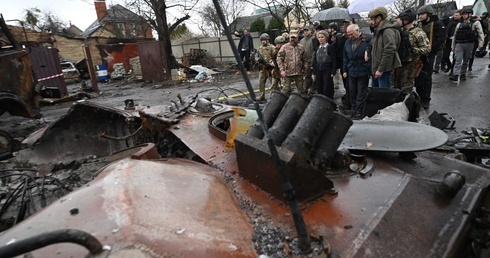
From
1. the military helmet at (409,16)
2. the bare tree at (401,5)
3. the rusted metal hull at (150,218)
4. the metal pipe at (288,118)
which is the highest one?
the bare tree at (401,5)

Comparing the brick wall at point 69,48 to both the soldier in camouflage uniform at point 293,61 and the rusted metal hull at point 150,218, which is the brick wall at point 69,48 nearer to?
the soldier in camouflage uniform at point 293,61

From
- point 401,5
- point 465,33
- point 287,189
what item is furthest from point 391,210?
point 401,5

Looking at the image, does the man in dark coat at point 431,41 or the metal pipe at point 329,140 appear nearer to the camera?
the metal pipe at point 329,140

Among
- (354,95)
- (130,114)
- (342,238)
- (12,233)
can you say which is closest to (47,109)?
(130,114)

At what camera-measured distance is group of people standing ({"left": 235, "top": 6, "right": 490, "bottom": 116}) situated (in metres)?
5.35

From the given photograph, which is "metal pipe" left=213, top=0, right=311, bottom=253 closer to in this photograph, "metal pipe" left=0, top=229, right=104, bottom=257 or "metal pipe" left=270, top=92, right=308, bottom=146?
"metal pipe" left=270, top=92, right=308, bottom=146

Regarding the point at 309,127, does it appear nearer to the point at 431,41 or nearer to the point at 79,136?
the point at 79,136

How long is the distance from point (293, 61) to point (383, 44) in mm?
2427

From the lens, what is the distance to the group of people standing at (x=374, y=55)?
5352 mm

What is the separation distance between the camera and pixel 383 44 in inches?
207

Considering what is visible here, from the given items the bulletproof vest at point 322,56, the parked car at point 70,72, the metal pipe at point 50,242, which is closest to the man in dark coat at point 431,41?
the bulletproof vest at point 322,56

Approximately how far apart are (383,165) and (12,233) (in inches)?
81.3

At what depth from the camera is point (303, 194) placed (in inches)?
67.9

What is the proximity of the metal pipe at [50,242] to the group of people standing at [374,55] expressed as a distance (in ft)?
16.9
